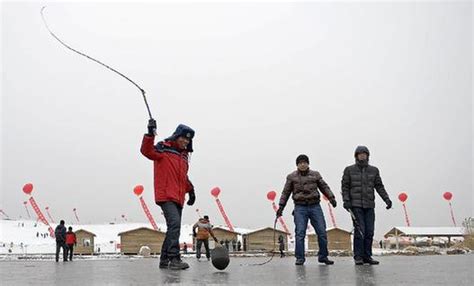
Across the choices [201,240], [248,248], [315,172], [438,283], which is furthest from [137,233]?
[438,283]

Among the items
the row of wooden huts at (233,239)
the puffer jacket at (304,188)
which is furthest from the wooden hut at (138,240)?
the puffer jacket at (304,188)

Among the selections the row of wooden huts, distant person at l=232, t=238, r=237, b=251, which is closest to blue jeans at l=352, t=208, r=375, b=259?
the row of wooden huts

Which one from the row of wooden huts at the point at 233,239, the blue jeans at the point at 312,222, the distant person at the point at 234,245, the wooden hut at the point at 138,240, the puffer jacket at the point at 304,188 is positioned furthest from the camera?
the row of wooden huts at the point at 233,239

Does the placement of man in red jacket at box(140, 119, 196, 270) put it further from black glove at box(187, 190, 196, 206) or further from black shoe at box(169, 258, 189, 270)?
black glove at box(187, 190, 196, 206)

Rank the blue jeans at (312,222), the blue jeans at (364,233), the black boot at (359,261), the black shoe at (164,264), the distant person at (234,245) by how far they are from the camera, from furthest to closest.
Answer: the distant person at (234,245) < the blue jeans at (312,222) < the blue jeans at (364,233) < the black boot at (359,261) < the black shoe at (164,264)

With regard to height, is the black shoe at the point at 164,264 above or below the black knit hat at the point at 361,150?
below

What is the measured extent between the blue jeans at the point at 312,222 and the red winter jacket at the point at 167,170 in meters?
2.24

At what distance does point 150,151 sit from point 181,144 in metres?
0.56

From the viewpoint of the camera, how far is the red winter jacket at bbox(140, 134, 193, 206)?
6859 mm

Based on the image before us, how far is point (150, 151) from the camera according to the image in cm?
683

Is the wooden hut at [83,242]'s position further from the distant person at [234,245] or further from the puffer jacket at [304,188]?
the puffer jacket at [304,188]

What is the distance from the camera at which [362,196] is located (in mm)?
8500

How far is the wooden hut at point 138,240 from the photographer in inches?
1671

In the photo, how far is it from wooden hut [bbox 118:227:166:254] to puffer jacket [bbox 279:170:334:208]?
3483cm
